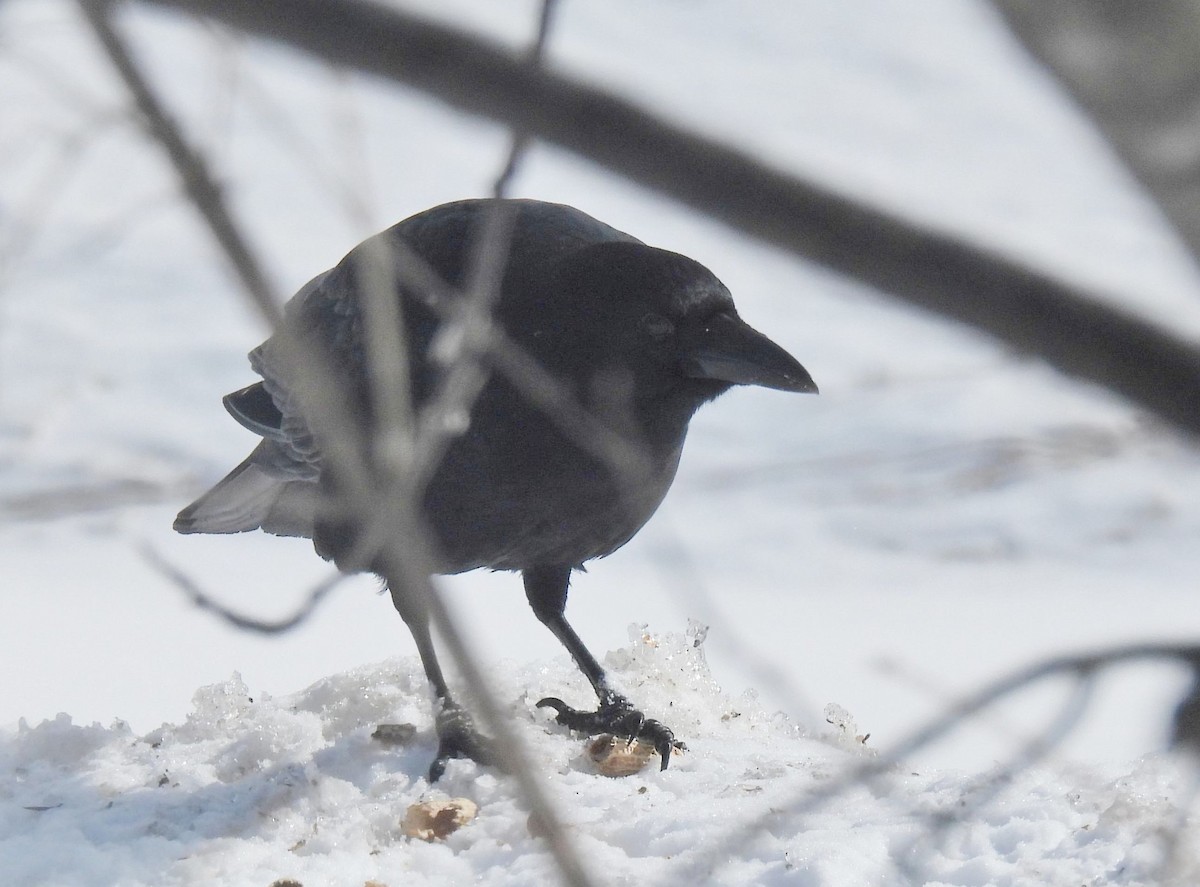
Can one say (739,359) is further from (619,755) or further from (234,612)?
(234,612)

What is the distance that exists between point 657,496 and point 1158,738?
2293mm

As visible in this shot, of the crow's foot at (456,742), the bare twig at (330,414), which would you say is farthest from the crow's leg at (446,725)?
the bare twig at (330,414)

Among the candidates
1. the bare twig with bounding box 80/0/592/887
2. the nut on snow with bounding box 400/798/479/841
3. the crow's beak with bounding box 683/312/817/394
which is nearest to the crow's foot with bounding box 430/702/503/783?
the nut on snow with bounding box 400/798/479/841

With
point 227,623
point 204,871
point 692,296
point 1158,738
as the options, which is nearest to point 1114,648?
point 1158,738

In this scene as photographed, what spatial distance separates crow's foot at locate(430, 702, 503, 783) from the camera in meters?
3.62

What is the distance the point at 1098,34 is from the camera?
1052 millimetres

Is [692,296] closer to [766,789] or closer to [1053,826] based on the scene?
[766,789]

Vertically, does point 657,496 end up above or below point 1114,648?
above

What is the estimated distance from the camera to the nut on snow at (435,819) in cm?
331

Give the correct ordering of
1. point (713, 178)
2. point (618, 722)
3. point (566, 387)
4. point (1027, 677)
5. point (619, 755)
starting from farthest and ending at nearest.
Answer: point (618, 722) < point (619, 755) < point (566, 387) < point (1027, 677) < point (713, 178)

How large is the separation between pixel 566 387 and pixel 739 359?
46 cm

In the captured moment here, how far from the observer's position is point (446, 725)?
12.3ft

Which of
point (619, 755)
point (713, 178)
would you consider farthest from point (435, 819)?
point (713, 178)

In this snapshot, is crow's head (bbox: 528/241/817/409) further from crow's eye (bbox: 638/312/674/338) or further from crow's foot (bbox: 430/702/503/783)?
crow's foot (bbox: 430/702/503/783)
